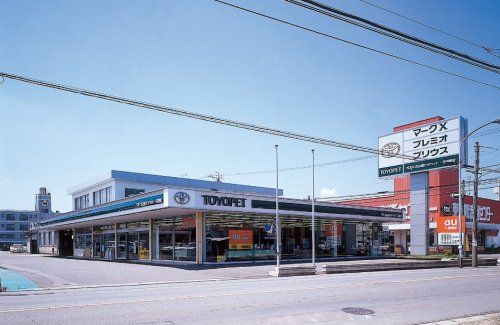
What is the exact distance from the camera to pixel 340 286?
16.5 metres

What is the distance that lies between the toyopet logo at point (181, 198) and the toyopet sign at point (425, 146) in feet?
60.7

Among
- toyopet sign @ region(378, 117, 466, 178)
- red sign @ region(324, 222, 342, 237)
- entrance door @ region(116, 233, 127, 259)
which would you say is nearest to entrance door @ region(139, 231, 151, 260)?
entrance door @ region(116, 233, 127, 259)

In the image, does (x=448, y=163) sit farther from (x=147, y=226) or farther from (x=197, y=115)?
(x=197, y=115)

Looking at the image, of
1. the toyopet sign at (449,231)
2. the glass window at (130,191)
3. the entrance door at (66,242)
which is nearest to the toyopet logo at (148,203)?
the glass window at (130,191)

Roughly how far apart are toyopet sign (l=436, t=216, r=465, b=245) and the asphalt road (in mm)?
15921

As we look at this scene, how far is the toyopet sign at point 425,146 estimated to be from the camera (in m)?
38.3

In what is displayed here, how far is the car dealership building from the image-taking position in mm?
30625

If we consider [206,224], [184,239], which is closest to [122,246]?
[184,239]

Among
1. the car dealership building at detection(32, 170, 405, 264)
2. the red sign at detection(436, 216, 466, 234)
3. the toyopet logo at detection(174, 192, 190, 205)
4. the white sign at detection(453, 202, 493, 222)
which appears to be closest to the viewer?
the toyopet logo at detection(174, 192, 190, 205)

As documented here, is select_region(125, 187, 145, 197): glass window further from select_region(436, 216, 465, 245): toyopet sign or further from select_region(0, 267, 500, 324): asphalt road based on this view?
select_region(0, 267, 500, 324): asphalt road

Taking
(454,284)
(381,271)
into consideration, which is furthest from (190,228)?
(454,284)

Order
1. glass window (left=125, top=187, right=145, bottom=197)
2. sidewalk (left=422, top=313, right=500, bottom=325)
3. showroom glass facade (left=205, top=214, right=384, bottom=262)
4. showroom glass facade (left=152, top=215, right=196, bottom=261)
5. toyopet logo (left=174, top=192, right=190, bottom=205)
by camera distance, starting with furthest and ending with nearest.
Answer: glass window (left=125, top=187, right=145, bottom=197) → showroom glass facade (left=205, top=214, right=384, bottom=262) → showroom glass facade (left=152, top=215, right=196, bottom=261) → toyopet logo (left=174, top=192, right=190, bottom=205) → sidewalk (left=422, top=313, right=500, bottom=325)

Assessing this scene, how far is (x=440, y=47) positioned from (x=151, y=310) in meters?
9.97

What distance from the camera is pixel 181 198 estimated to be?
27906mm
